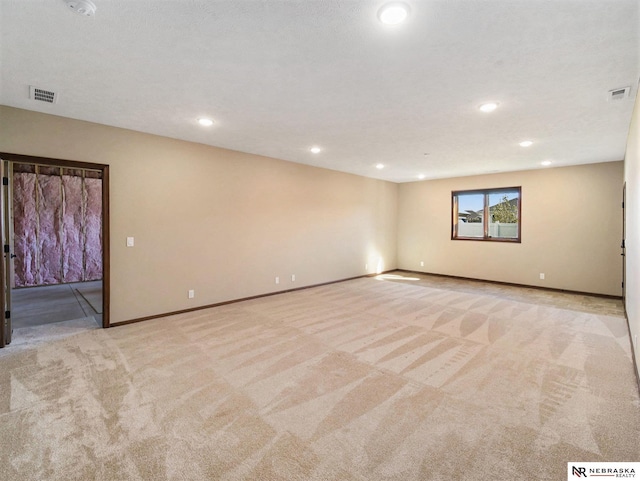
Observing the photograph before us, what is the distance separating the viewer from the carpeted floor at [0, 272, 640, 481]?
1.71 meters

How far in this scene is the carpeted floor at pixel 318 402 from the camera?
67.4 inches

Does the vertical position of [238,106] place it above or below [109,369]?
above

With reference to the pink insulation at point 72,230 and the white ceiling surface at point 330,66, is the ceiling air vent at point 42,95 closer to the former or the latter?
the white ceiling surface at point 330,66

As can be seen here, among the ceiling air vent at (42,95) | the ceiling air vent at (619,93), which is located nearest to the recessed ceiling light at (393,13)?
the ceiling air vent at (619,93)

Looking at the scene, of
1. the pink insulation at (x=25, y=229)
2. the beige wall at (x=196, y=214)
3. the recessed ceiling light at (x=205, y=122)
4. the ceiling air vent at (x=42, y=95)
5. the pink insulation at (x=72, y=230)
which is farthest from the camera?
the pink insulation at (x=72, y=230)

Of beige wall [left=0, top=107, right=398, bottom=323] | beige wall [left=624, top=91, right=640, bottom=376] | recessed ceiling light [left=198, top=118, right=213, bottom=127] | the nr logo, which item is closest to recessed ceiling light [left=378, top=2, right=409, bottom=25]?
recessed ceiling light [left=198, top=118, right=213, bottom=127]

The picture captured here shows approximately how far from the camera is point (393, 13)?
1.81m

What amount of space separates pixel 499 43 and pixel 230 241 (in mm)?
4377

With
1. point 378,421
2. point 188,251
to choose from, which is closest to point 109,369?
point 188,251

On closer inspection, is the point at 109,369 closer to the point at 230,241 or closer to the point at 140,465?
the point at 140,465

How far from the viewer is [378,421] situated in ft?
6.79

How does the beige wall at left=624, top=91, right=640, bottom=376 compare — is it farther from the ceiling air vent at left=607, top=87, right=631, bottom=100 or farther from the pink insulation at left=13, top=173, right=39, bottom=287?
the pink insulation at left=13, top=173, right=39, bottom=287

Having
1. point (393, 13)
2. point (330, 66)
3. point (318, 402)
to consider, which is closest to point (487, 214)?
point (330, 66)

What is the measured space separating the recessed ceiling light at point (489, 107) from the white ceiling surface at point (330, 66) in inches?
3.0
